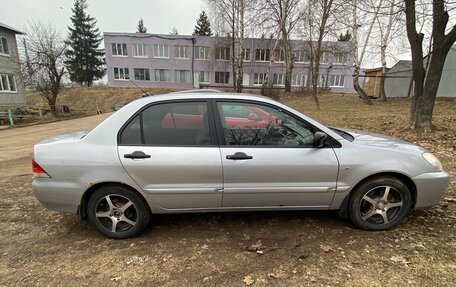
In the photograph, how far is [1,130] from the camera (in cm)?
1520

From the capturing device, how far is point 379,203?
3.13 metres

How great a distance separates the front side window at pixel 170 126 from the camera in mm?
2959

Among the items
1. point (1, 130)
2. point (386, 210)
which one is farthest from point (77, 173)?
point (1, 130)

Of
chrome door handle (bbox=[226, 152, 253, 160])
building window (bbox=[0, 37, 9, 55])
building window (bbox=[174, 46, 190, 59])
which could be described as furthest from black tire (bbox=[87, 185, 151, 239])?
building window (bbox=[174, 46, 190, 59])

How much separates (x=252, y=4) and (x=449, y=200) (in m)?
24.4

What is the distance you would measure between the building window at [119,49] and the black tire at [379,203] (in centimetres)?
4150

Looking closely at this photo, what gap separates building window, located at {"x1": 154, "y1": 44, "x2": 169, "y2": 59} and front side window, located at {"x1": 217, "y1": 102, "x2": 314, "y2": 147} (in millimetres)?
39278

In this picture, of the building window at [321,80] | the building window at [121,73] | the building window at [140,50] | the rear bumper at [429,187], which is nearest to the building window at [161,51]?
the building window at [140,50]

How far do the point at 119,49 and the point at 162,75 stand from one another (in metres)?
6.91

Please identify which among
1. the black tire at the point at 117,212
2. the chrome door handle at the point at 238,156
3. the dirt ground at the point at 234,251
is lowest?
the dirt ground at the point at 234,251

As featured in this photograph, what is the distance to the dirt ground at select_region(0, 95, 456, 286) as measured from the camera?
2.45 meters

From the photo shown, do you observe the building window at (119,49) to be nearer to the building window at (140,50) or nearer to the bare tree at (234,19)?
the building window at (140,50)

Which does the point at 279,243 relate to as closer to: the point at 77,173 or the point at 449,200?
the point at 77,173

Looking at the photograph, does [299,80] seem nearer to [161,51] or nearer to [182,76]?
[182,76]
